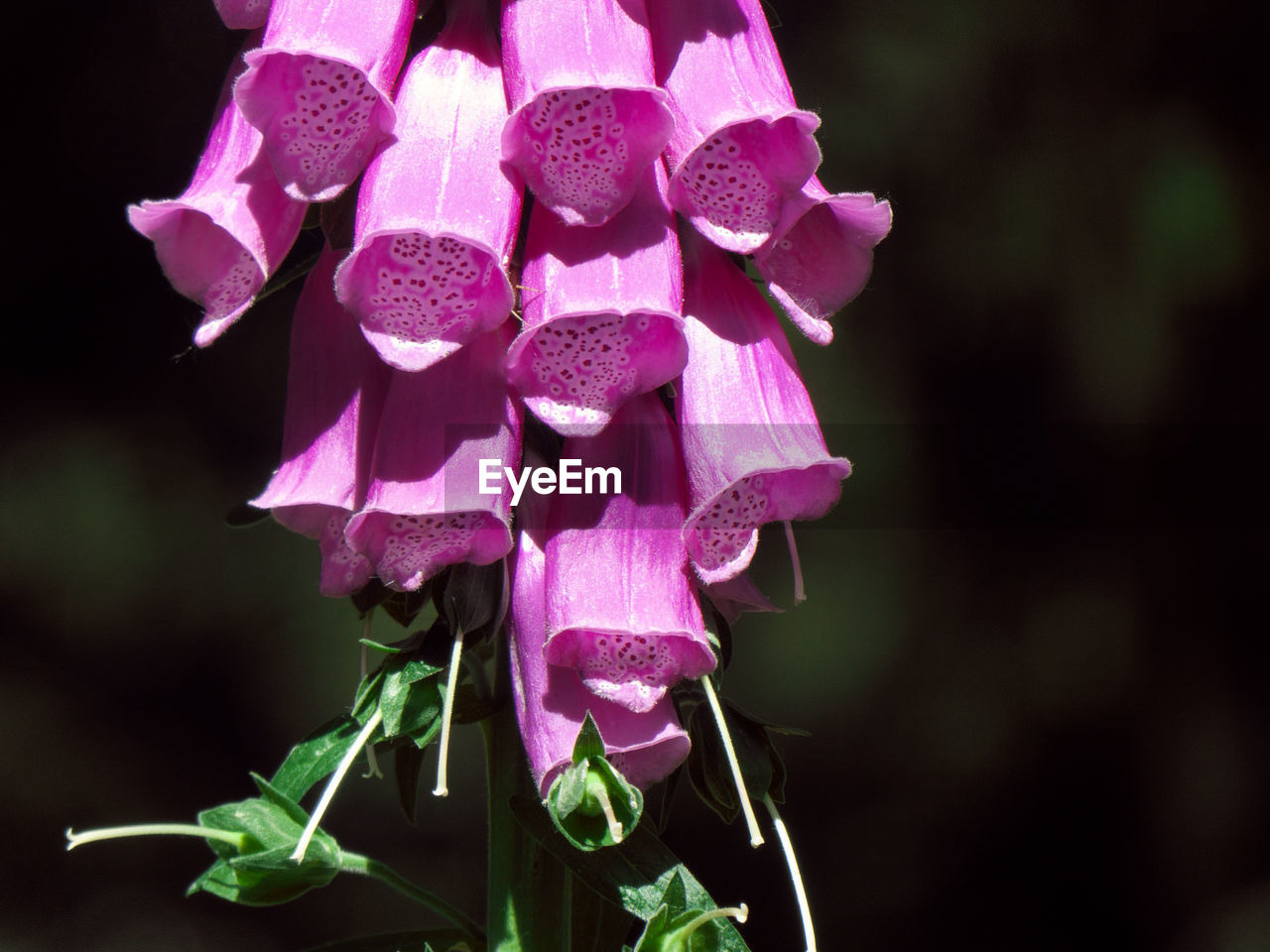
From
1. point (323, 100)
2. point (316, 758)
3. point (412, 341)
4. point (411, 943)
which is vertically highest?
point (323, 100)

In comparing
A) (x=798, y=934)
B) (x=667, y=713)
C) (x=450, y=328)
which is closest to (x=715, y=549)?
(x=667, y=713)

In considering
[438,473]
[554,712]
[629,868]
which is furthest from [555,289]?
[629,868]

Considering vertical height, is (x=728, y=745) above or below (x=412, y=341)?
below

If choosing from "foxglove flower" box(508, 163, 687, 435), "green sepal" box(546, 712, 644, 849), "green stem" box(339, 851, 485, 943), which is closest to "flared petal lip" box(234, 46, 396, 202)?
"foxglove flower" box(508, 163, 687, 435)

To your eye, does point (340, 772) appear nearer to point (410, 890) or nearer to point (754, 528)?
point (410, 890)

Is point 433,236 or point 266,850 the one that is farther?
point 266,850

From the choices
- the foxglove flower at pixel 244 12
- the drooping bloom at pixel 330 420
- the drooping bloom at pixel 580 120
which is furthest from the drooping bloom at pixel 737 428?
the foxglove flower at pixel 244 12
